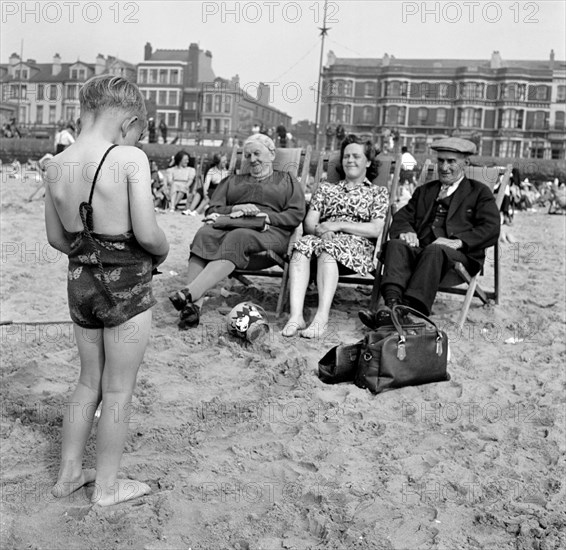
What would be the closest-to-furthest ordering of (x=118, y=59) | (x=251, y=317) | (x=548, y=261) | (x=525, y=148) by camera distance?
(x=251, y=317) → (x=548, y=261) → (x=525, y=148) → (x=118, y=59)

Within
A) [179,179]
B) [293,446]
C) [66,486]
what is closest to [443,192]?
[293,446]

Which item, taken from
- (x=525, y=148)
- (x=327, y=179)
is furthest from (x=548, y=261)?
(x=525, y=148)

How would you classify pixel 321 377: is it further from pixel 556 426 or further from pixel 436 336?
pixel 556 426

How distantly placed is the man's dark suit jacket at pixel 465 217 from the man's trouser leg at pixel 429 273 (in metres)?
0.22

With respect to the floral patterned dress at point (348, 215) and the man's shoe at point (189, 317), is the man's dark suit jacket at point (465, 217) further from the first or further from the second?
the man's shoe at point (189, 317)

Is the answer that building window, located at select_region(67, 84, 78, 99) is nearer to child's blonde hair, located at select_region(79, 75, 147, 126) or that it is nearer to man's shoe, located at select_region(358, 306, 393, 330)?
man's shoe, located at select_region(358, 306, 393, 330)

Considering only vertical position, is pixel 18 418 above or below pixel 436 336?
below

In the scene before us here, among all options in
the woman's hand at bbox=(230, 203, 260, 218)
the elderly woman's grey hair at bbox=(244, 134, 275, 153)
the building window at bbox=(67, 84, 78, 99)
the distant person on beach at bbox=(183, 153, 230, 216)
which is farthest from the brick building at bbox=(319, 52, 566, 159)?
the woman's hand at bbox=(230, 203, 260, 218)

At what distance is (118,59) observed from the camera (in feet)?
242

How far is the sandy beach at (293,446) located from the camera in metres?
2.55

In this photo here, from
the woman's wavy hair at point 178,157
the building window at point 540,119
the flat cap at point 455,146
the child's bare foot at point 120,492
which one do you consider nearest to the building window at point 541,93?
the building window at point 540,119

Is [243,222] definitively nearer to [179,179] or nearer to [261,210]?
[261,210]

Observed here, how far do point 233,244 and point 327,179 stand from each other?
4.14 feet

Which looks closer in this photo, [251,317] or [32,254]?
[251,317]
